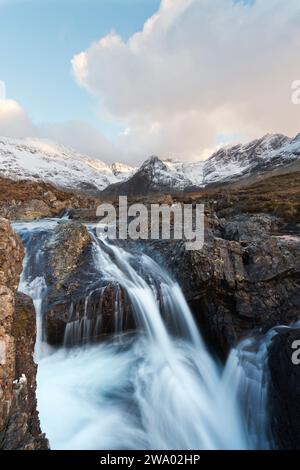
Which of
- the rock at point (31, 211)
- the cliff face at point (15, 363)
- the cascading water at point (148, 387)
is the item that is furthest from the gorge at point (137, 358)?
the rock at point (31, 211)

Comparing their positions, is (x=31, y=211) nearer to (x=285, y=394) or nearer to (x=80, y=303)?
(x=80, y=303)

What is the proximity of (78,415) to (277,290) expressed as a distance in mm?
9559

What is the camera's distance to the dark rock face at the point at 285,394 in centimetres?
938

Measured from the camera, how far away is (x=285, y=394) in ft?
32.4

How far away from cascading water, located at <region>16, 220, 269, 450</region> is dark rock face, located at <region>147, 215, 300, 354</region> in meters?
0.82

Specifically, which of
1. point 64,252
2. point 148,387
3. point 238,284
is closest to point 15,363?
point 148,387

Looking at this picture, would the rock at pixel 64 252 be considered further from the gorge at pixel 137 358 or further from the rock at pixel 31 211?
the rock at pixel 31 211

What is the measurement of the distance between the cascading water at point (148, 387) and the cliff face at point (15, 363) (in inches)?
107

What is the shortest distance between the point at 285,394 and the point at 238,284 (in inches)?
233

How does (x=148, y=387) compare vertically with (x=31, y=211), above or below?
below

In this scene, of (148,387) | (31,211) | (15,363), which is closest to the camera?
(15,363)

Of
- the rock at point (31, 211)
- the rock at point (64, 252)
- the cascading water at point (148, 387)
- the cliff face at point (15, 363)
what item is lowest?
the cascading water at point (148, 387)

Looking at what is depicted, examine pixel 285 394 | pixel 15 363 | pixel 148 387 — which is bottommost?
pixel 148 387
